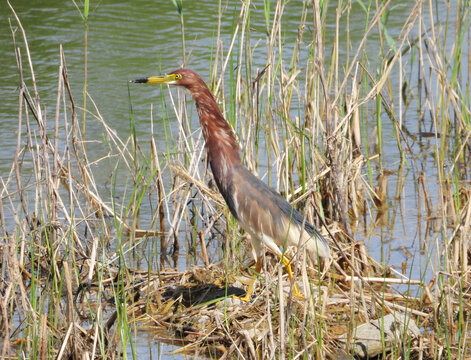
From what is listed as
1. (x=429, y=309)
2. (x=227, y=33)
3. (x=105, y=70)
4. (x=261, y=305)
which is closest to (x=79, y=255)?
(x=261, y=305)

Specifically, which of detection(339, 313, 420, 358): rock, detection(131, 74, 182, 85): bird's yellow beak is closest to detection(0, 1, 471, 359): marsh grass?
detection(339, 313, 420, 358): rock

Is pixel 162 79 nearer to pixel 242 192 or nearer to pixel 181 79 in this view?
pixel 181 79

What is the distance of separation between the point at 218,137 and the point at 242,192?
14.0 inches

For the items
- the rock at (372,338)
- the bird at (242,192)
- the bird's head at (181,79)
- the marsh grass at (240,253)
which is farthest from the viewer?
the bird's head at (181,79)

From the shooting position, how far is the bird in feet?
13.9

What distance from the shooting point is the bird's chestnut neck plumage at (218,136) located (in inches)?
172

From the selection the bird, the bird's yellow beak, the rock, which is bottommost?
the rock

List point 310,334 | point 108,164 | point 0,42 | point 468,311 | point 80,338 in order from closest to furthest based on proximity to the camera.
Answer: point 80,338
point 310,334
point 468,311
point 108,164
point 0,42

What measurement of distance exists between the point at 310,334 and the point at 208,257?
5.08 ft

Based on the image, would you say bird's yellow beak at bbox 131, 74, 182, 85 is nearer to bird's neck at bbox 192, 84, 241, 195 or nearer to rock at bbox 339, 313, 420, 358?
bird's neck at bbox 192, 84, 241, 195

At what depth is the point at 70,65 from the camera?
340 inches

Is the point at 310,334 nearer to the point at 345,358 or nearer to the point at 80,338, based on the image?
the point at 345,358

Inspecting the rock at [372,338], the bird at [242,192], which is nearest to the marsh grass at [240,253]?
the rock at [372,338]

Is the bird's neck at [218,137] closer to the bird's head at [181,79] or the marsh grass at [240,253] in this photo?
the bird's head at [181,79]
